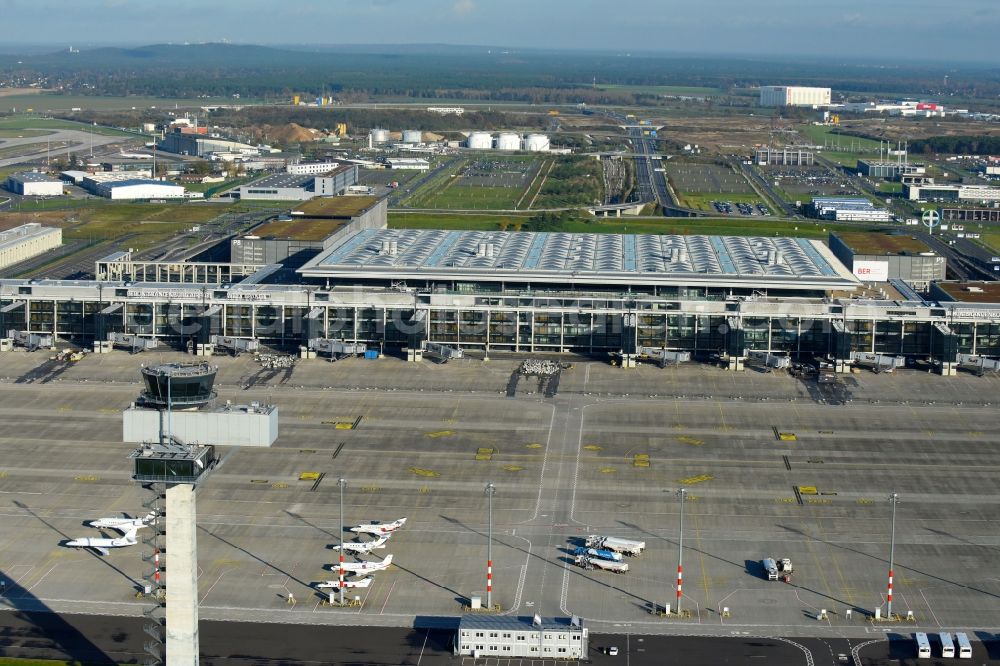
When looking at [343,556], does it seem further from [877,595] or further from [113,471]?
[877,595]

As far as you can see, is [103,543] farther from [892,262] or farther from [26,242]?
[26,242]

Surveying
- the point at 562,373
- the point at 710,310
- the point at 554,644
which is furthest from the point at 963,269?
the point at 554,644

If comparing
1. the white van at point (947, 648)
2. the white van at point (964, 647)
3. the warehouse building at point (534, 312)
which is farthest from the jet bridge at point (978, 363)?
the white van at point (947, 648)

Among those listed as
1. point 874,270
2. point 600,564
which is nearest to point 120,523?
point 600,564

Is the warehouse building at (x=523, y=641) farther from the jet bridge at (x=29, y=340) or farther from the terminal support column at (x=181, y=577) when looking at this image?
the jet bridge at (x=29, y=340)

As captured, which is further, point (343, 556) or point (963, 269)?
point (963, 269)

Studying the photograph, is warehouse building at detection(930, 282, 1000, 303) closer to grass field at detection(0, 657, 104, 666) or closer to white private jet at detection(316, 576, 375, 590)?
white private jet at detection(316, 576, 375, 590)
